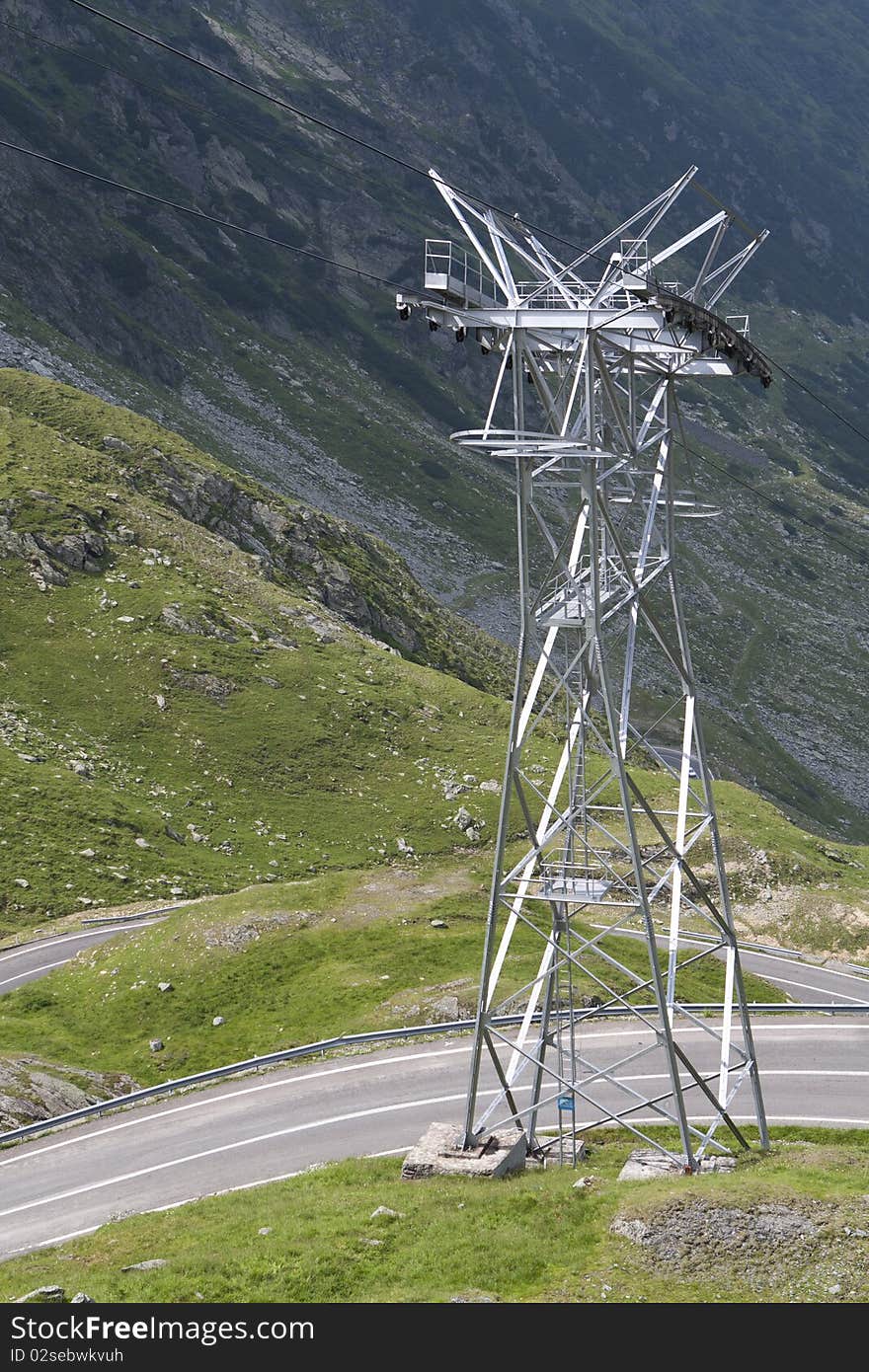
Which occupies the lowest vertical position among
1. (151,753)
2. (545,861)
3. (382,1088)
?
(151,753)

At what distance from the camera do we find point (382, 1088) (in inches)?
1713

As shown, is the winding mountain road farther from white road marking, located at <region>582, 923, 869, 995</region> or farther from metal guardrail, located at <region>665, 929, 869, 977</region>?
metal guardrail, located at <region>665, 929, 869, 977</region>

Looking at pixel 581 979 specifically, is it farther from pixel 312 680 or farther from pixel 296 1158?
pixel 312 680

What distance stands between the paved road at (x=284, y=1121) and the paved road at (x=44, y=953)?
55.1ft

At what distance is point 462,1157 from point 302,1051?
1661cm

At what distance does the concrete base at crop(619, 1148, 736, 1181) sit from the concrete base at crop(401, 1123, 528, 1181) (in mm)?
2780

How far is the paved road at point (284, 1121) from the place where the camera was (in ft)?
120

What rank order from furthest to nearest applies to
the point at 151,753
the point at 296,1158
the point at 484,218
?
the point at 151,753
the point at 296,1158
the point at 484,218

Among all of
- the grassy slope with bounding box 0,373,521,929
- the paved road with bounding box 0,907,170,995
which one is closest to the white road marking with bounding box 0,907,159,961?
the paved road with bounding box 0,907,170,995

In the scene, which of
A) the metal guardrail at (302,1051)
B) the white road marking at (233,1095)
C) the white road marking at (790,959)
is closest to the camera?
the white road marking at (233,1095)

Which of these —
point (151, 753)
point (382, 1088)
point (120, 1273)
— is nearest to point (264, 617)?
point (151, 753)

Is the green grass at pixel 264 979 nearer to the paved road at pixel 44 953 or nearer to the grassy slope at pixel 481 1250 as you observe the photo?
the paved road at pixel 44 953

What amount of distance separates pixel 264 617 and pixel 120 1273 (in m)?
73.1

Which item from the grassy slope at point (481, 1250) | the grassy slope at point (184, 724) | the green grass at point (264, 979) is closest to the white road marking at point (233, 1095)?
the green grass at point (264, 979)
